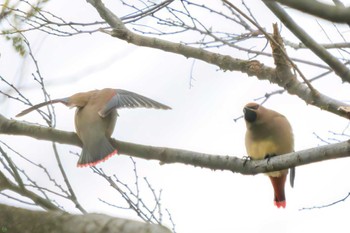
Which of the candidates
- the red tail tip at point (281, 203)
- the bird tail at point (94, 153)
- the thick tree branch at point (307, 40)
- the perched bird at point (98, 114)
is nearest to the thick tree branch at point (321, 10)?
the thick tree branch at point (307, 40)

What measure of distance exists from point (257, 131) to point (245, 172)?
1492mm

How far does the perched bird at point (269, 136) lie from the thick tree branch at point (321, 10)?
10.8 ft

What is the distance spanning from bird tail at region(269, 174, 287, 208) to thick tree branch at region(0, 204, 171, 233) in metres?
3.64

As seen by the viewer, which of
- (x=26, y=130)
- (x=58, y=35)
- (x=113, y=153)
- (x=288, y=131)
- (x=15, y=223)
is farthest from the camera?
(x=288, y=131)

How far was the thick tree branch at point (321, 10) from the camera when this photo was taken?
73.4 inches

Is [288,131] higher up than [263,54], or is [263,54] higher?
[263,54]

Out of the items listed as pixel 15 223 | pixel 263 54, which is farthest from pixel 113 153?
pixel 15 223

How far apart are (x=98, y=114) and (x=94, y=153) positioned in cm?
36

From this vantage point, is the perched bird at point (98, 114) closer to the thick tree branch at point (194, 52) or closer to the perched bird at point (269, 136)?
the thick tree branch at point (194, 52)

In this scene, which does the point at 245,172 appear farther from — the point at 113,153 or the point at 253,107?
the point at 253,107

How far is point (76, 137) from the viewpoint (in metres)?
4.61

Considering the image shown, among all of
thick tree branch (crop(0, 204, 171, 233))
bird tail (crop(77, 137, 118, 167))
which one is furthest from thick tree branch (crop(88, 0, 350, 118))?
thick tree branch (crop(0, 204, 171, 233))

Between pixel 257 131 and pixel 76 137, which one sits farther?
pixel 257 131

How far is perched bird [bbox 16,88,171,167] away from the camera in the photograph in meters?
4.69
